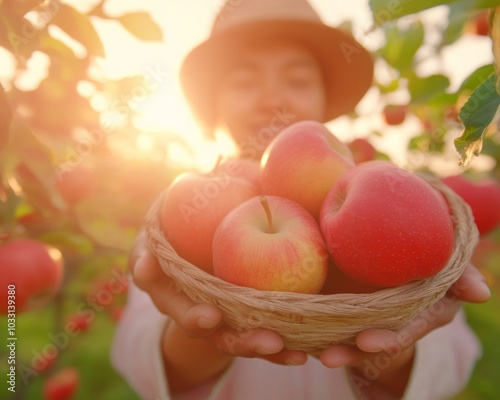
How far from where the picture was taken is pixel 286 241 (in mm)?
794

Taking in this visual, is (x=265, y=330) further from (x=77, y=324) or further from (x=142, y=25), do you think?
(x=77, y=324)

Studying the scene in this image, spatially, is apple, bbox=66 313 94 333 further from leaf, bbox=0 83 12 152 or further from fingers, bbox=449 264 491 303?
fingers, bbox=449 264 491 303

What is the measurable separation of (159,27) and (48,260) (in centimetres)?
76

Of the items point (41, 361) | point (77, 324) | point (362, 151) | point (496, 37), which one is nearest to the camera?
point (496, 37)

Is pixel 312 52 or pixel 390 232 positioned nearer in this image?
pixel 390 232

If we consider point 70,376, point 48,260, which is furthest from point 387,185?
point 70,376

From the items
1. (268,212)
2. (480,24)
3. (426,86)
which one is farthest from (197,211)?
(480,24)

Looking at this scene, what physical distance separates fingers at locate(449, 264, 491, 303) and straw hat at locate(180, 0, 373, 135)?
991 mm

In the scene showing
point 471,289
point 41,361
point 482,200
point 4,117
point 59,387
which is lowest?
point 59,387

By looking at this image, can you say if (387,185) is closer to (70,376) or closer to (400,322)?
(400,322)

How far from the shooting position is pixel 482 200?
1467mm

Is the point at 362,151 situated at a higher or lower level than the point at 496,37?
lower

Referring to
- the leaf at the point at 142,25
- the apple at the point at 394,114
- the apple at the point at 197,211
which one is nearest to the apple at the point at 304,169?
the apple at the point at 197,211

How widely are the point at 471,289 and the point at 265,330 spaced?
42 cm
